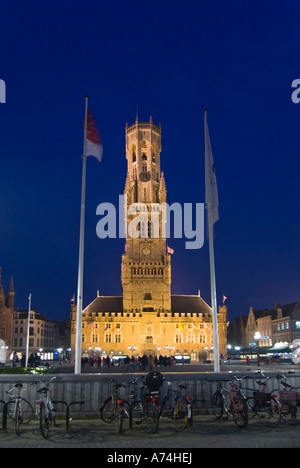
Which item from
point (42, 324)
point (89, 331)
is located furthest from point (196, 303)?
point (42, 324)

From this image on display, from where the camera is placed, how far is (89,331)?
8794 cm

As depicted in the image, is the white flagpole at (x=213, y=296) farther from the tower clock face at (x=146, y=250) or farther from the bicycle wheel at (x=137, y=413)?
the tower clock face at (x=146, y=250)

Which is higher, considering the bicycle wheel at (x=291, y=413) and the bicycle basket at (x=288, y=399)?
the bicycle basket at (x=288, y=399)

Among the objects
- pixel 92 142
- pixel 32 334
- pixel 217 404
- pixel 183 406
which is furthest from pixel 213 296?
pixel 32 334

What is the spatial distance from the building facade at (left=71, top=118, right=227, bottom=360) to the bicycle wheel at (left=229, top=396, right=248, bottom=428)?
70.5 m

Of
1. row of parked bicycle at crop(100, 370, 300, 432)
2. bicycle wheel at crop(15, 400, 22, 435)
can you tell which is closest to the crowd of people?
row of parked bicycle at crop(100, 370, 300, 432)

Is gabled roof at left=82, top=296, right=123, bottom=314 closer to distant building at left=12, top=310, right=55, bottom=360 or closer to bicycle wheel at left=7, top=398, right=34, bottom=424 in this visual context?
distant building at left=12, top=310, right=55, bottom=360

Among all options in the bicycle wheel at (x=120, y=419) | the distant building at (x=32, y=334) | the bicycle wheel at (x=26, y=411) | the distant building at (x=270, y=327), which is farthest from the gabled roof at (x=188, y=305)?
the bicycle wheel at (x=120, y=419)

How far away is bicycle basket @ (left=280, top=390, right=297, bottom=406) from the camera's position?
559 inches

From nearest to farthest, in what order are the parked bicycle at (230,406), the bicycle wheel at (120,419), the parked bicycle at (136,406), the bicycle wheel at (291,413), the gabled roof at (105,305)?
the bicycle wheel at (120,419) → the parked bicycle at (230,406) → the parked bicycle at (136,406) → the bicycle wheel at (291,413) → the gabled roof at (105,305)

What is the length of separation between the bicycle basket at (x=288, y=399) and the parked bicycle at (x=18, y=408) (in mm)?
7596

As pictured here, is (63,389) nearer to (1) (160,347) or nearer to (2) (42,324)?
(1) (160,347)

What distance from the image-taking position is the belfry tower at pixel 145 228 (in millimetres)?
Answer: 93062
